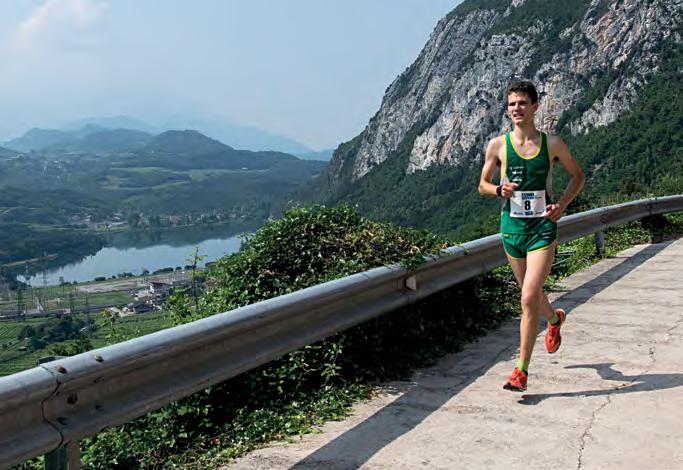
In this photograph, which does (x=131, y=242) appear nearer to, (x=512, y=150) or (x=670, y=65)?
(x=670, y=65)

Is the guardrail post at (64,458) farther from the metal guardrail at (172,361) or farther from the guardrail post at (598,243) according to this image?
the guardrail post at (598,243)

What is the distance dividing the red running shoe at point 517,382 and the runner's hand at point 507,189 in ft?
3.55

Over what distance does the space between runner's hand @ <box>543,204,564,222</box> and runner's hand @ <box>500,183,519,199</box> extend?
25cm

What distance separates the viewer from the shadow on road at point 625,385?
411 cm

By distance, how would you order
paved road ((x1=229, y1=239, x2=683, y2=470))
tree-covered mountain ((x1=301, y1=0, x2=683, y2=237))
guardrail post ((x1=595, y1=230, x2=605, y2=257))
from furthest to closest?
tree-covered mountain ((x1=301, y1=0, x2=683, y2=237)) → guardrail post ((x1=595, y1=230, x2=605, y2=257)) → paved road ((x1=229, y1=239, x2=683, y2=470))

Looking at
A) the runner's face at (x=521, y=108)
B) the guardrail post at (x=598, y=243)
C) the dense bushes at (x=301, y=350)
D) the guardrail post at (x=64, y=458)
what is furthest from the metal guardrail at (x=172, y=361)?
the guardrail post at (x=598, y=243)

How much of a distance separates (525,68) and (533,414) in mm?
155670

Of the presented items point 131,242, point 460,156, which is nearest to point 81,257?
point 131,242

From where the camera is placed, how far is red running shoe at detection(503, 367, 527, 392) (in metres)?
4.17

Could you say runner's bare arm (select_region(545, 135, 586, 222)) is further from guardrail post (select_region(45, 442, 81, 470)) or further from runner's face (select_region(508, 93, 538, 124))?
guardrail post (select_region(45, 442, 81, 470))

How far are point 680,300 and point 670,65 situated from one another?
437 ft

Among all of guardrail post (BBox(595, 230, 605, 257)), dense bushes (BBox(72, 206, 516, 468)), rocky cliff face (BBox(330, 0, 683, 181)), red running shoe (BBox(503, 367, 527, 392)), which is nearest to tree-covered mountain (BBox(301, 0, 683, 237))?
rocky cliff face (BBox(330, 0, 683, 181))

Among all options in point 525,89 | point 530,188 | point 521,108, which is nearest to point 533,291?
point 530,188

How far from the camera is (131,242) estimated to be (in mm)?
194500
